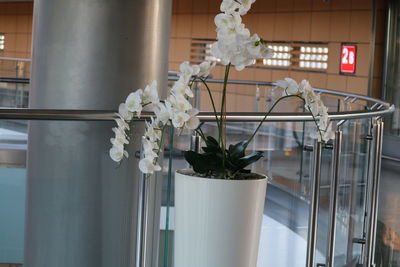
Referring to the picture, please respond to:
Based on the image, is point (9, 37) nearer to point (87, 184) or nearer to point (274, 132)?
point (274, 132)

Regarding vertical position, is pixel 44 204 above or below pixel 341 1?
below

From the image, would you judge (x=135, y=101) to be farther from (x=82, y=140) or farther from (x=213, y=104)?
(x=82, y=140)

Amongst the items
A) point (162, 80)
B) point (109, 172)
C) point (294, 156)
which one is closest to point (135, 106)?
point (109, 172)

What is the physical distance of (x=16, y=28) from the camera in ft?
81.1

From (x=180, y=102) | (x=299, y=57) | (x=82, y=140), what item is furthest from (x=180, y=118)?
(x=299, y=57)

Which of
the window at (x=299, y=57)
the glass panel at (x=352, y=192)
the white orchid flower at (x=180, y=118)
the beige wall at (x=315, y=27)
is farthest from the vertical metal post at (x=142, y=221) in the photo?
the window at (x=299, y=57)

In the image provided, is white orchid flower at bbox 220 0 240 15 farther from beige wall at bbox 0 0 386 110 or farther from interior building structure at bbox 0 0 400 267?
beige wall at bbox 0 0 386 110

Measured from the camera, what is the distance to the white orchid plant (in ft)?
8.11

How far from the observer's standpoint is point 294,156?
660 cm

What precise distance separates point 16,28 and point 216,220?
2315cm

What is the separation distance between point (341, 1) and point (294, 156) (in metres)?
Result: 8.05

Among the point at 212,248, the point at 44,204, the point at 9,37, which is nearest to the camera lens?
the point at 212,248

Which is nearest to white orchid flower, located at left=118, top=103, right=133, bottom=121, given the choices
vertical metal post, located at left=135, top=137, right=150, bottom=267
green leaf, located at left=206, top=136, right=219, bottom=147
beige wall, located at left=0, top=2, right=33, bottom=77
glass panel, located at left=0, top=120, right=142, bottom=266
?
green leaf, located at left=206, top=136, right=219, bottom=147

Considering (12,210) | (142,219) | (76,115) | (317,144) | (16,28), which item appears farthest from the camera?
(16,28)
